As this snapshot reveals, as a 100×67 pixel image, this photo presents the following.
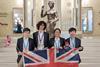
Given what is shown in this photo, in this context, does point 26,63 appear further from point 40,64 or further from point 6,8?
point 6,8

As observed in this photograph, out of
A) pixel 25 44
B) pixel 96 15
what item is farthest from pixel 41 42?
pixel 96 15

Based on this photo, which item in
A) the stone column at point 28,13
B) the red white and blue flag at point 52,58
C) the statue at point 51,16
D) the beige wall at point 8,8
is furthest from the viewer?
the beige wall at point 8,8

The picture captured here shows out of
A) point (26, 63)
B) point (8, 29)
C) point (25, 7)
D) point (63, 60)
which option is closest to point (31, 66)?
point (26, 63)

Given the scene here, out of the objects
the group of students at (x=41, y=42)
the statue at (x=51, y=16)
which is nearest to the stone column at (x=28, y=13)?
the statue at (x=51, y=16)

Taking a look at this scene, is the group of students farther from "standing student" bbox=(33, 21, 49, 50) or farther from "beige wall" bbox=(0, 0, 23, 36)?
"beige wall" bbox=(0, 0, 23, 36)

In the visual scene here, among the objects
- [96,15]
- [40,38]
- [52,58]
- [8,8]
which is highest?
[8,8]

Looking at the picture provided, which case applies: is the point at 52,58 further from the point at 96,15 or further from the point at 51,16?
the point at 96,15

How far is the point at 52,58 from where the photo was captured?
29.2ft

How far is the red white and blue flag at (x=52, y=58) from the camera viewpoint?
28.9 ft

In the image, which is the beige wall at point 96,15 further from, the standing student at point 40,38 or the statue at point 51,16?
the standing student at point 40,38

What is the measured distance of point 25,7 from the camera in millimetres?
33531

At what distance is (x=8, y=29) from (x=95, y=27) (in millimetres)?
8173

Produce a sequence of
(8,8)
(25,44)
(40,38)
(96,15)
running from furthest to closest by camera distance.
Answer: (8,8) → (96,15) → (40,38) → (25,44)

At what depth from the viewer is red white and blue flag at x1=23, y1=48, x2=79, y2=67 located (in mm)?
8805
